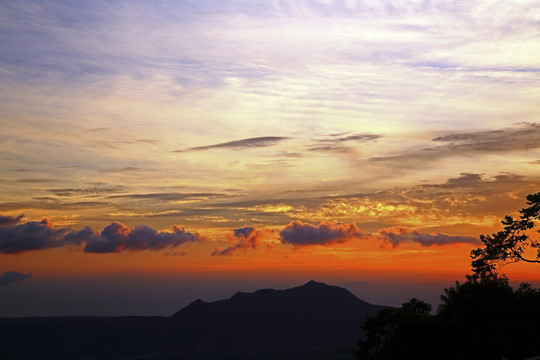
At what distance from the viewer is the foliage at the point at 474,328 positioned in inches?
2265

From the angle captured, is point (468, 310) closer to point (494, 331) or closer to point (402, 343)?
point (494, 331)

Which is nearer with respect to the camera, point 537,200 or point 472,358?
point 472,358

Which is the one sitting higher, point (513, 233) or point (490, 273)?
point (513, 233)

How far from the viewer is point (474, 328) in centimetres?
6003

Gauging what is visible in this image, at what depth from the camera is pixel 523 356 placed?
187 ft

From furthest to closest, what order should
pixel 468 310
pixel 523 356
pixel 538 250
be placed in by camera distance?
pixel 538 250
pixel 468 310
pixel 523 356

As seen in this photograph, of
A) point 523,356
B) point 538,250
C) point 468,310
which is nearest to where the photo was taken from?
point 523,356

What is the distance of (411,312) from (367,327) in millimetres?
A: 6935

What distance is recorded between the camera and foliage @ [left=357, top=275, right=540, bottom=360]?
189ft

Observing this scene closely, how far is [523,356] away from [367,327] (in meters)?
17.5

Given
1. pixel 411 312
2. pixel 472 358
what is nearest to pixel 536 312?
pixel 472 358

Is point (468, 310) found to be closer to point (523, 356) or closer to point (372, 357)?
point (523, 356)

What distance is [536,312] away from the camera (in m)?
58.8

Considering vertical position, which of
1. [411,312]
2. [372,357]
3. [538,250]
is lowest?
[372,357]
